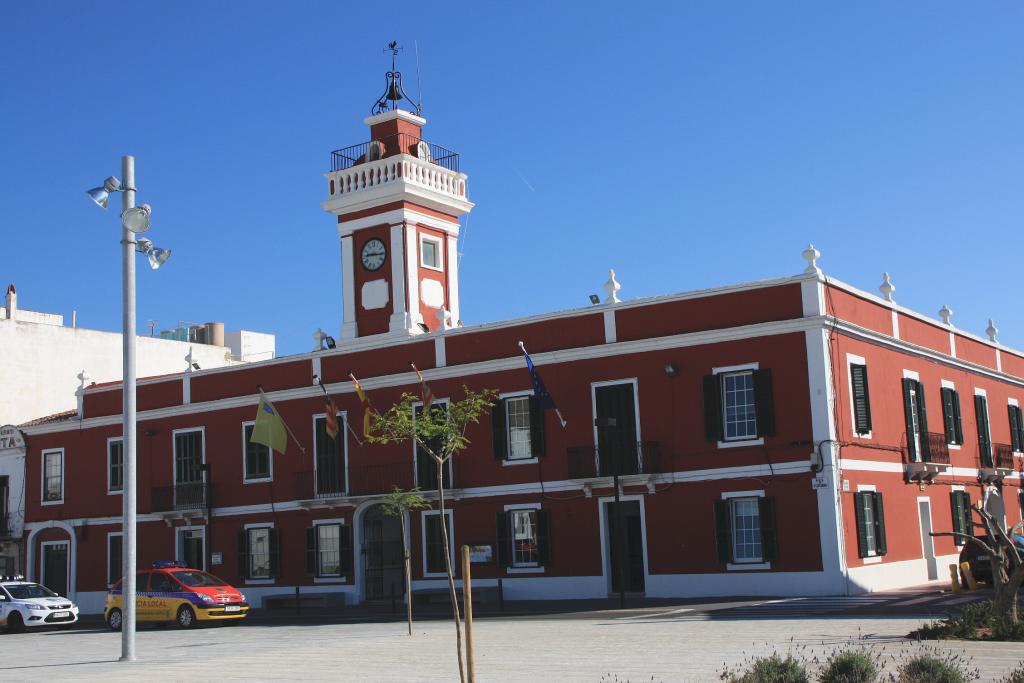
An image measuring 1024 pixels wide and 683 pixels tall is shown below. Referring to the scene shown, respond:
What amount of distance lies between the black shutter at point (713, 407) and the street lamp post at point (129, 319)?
13757 mm

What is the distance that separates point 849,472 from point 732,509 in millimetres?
2802

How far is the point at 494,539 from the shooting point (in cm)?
3150

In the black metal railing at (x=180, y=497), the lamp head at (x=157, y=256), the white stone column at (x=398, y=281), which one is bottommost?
the black metal railing at (x=180, y=497)

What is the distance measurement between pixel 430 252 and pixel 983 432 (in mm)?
17664

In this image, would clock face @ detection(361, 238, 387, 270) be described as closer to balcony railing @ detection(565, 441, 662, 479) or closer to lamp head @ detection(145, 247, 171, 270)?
balcony railing @ detection(565, 441, 662, 479)

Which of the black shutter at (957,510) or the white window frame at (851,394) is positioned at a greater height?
the white window frame at (851,394)

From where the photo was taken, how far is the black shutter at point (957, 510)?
33.2m

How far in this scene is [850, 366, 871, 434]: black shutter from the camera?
2848 cm

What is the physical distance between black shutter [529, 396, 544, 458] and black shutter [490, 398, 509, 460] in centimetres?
78

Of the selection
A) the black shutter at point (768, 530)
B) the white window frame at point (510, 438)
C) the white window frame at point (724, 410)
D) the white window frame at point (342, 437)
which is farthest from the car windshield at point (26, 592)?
the black shutter at point (768, 530)

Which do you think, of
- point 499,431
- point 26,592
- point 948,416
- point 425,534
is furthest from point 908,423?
point 26,592

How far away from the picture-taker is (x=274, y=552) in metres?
35.2

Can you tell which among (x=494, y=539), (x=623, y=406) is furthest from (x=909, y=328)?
(x=494, y=539)

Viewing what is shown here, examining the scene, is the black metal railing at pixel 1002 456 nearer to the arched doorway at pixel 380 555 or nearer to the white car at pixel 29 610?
the arched doorway at pixel 380 555
